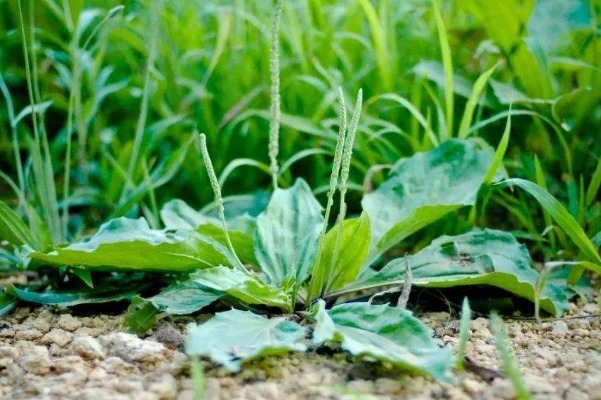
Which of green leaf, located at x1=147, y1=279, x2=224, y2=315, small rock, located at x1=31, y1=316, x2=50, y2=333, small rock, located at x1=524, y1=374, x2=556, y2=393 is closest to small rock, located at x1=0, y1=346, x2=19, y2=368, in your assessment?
small rock, located at x1=31, y1=316, x2=50, y2=333

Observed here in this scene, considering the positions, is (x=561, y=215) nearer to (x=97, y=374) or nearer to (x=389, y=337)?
(x=389, y=337)

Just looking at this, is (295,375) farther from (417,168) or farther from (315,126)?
(315,126)

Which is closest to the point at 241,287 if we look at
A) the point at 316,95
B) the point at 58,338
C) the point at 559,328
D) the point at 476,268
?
the point at 58,338

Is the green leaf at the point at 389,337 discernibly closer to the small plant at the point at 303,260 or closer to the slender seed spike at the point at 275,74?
the small plant at the point at 303,260

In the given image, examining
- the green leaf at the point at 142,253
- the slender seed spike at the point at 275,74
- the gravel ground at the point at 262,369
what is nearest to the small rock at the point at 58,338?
the gravel ground at the point at 262,369

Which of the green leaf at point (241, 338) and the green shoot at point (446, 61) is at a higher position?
the green shoot at point (446, 61)
